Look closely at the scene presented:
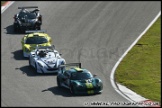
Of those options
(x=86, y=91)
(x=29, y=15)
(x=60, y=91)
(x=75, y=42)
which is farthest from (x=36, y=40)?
(x=86, y=91)

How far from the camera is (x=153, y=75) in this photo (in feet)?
115

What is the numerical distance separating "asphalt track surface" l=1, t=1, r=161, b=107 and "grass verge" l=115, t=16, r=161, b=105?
93 centimetres

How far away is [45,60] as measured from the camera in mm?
36594

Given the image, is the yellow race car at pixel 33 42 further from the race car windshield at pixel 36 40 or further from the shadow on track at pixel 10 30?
the shadow on track at pixel 10 30

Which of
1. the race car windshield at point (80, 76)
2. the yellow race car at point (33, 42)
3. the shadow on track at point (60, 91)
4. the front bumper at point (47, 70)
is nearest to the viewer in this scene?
the shadow on track at point (60, 91)

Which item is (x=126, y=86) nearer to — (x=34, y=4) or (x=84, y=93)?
(x=84, y=93)

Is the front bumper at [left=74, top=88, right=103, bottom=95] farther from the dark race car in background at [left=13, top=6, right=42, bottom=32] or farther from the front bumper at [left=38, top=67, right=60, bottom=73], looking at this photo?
the dark race car in background at [left=13, top=6, right=42, bottom=32]

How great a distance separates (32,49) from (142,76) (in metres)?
9.40

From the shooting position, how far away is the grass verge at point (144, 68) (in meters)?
32.0

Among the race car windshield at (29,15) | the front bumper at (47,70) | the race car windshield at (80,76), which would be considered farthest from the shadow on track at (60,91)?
the race car windshield at (29,15)

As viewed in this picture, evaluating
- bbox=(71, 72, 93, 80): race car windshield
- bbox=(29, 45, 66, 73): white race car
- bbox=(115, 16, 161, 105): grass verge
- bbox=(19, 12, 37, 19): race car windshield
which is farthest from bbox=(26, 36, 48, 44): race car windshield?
bbox=(71, 72, 93, 80): race car windshield

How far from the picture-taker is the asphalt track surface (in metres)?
30.7

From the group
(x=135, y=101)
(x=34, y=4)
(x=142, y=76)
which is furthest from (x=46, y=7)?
(x=135, y=101)

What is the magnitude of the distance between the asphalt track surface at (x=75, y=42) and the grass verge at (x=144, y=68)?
928 mm
